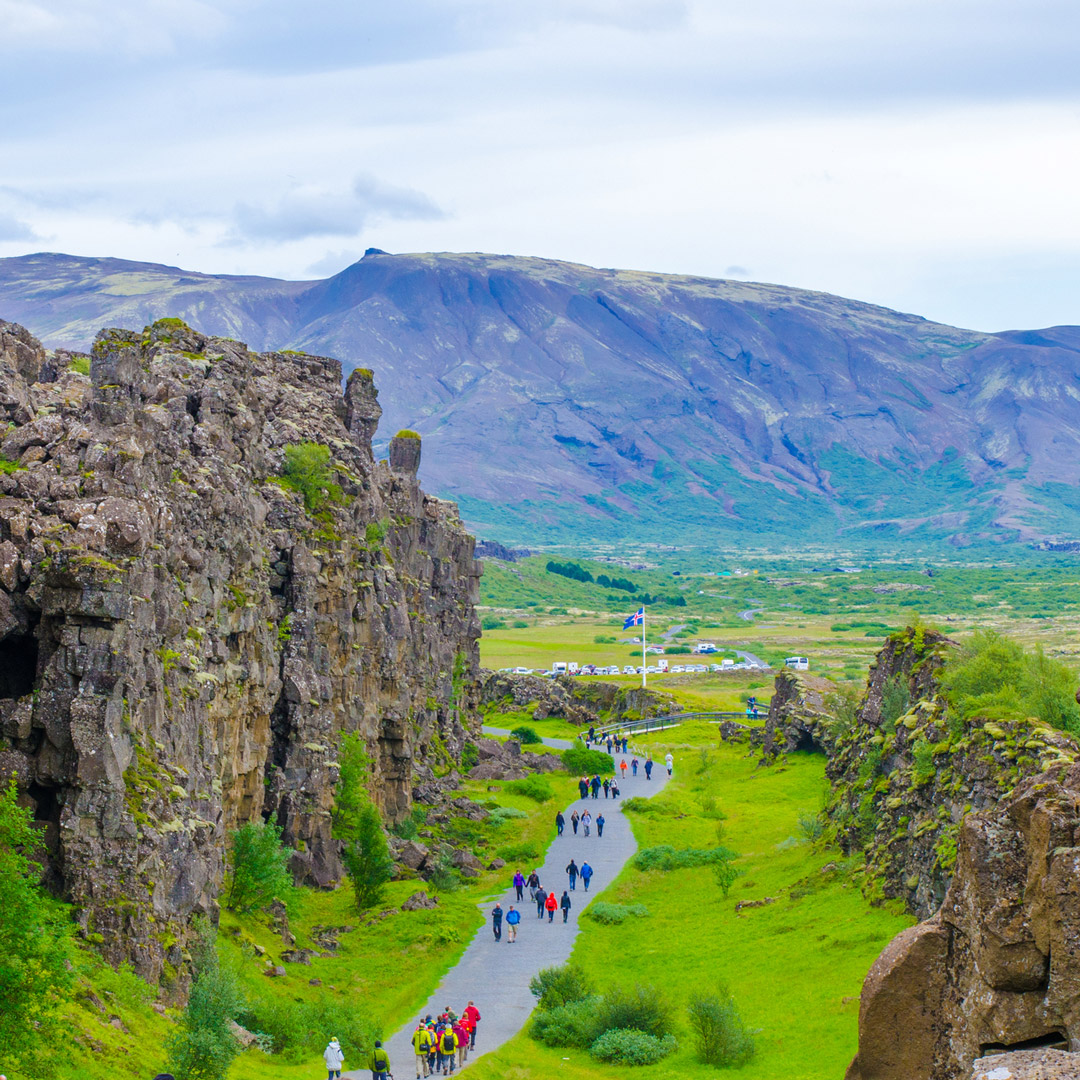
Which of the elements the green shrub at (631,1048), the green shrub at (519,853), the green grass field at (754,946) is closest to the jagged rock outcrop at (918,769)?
the green grass field at (754,946)

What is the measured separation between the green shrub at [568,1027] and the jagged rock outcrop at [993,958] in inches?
996

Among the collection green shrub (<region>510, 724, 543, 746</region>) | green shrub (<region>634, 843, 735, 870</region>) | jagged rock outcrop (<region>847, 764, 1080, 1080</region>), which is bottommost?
green shrub (<region>510, 724, 543, 746</region>)

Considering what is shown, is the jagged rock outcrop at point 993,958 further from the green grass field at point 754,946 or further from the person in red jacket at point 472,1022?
the person in red jacket at point 472,1022

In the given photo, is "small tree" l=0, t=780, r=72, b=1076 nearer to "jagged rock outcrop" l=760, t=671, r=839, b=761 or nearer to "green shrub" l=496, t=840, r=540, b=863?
"green shrub" l=496, t=840, r=540, b=863

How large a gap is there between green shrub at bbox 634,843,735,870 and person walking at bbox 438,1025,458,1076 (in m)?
37.6

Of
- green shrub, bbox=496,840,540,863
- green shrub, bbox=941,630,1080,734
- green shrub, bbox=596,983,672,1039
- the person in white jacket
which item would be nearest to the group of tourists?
the person in white jacket

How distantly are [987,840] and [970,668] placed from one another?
34942mm

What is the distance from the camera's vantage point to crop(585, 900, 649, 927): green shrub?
66.1 m

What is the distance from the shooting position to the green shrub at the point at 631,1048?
44625 mm

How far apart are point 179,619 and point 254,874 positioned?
1363 cm

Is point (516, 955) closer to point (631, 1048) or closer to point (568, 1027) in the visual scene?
point (568, 1027)

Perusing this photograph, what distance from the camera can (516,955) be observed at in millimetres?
60125

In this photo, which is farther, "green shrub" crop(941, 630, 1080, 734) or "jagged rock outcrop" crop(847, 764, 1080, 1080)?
"green shrub" crop(941, 630, 1080, 734)

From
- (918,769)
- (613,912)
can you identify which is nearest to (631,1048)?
(918,769)
